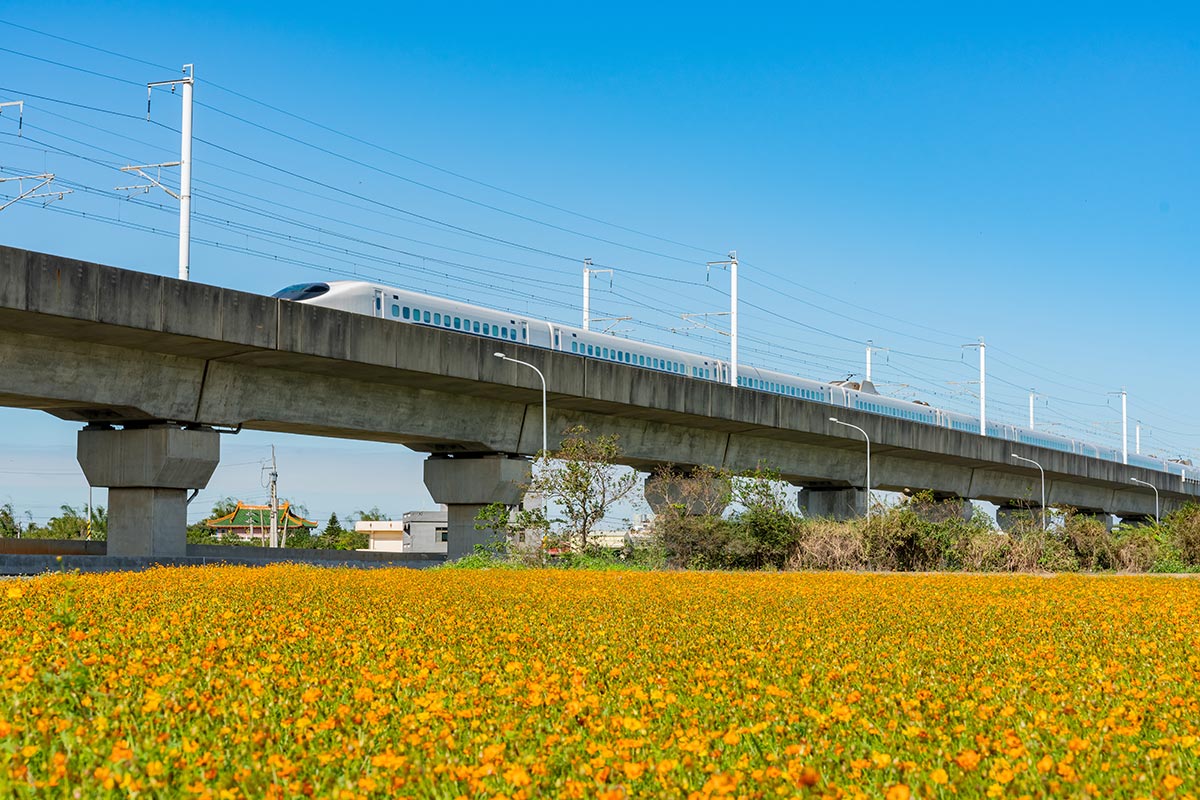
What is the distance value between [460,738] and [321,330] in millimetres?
25725

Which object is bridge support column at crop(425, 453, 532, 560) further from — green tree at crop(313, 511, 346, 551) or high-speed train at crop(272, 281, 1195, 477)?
green tree at crop(313, 511, 346, 551)

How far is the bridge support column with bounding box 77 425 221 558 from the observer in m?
30.6

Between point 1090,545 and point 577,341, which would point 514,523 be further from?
point 1090,545

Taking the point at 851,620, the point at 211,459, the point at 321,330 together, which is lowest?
the point at 851,620

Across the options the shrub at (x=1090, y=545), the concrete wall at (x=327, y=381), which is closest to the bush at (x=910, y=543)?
the shrub at (x=1090, y=545)

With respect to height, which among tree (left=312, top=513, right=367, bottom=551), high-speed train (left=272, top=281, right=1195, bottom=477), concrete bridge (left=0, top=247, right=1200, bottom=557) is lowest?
tree (left=312, top=513, right=367, bottom=551)

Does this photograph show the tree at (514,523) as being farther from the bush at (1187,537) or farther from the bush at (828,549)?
the bush at (1187,537)

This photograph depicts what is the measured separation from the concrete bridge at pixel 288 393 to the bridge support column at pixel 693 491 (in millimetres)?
1578

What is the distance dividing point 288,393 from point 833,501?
33.4 m

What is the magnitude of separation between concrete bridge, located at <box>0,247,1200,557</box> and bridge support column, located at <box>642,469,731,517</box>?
1.58 metres

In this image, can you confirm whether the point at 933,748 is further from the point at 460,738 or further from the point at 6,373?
the point at 6,373

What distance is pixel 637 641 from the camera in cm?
994

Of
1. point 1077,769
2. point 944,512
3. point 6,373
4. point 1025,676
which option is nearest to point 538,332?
point 6,373

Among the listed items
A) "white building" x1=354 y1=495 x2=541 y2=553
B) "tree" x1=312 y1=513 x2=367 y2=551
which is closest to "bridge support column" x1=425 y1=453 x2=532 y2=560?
"white building" x1=354 y1=495 x2=541 y2=553
